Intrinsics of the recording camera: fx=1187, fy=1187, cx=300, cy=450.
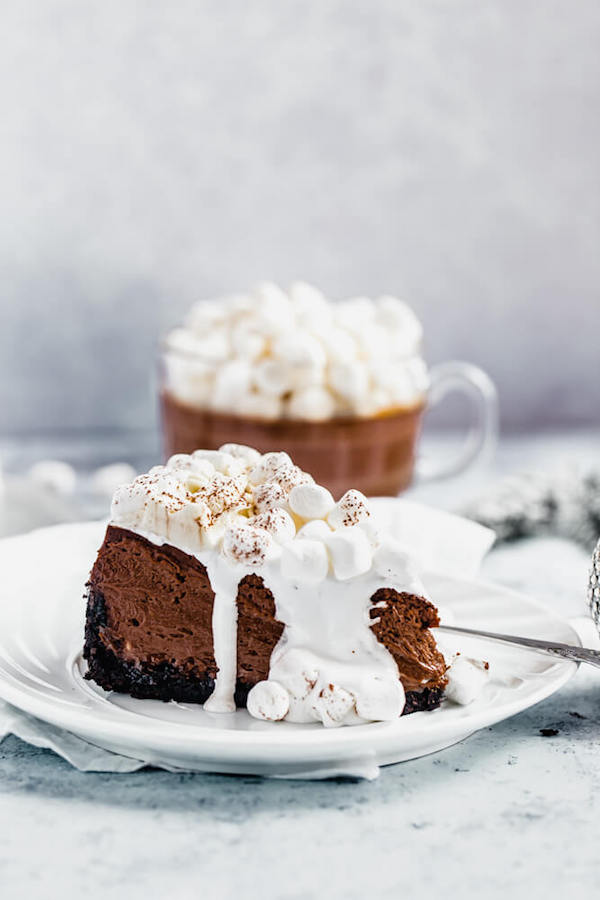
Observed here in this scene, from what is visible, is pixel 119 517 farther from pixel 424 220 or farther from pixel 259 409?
pixel 424 220

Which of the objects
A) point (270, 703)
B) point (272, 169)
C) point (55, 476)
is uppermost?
point (272, 169)

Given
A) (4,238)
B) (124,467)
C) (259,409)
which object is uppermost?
(4,238)

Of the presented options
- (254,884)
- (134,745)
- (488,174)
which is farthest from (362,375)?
(254,884)

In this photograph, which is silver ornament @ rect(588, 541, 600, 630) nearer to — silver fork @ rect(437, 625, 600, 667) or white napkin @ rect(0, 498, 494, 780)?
silver fork @ rect(437, 625, 600, 667)

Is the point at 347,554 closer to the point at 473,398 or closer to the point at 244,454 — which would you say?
the point at 244,454

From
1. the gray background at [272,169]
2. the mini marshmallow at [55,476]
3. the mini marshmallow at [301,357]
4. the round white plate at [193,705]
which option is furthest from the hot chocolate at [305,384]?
the round white plate at [193,705]

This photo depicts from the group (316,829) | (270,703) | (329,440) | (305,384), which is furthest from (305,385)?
(316,829)

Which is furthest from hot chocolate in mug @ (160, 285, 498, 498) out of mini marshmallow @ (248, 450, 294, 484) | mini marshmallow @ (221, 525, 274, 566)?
mini marshmallow @ (221, 525, 274, 566)
